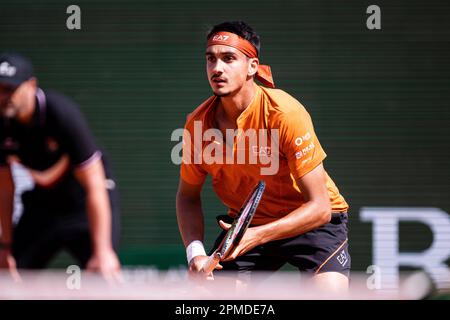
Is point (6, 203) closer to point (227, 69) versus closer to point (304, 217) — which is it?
point (227, 69)

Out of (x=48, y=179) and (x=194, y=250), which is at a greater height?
(x=48, y=179)

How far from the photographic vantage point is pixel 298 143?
184 inches

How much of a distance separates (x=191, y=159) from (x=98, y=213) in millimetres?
928

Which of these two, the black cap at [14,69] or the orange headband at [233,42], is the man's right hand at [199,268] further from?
the black cap at [14,69]

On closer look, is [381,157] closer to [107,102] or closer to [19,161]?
[107,102]

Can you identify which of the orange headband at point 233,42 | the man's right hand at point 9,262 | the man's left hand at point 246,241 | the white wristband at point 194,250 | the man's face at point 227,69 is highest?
the orange headband at point 233,42

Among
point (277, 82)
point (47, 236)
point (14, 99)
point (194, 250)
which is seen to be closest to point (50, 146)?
point (14, 99)

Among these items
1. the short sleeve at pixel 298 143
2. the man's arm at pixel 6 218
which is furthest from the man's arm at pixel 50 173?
the short sleeve at pixel 298 143

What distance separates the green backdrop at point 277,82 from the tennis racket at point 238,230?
2273mm

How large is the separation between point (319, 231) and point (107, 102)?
254cm

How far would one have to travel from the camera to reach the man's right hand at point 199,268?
15.0 ft

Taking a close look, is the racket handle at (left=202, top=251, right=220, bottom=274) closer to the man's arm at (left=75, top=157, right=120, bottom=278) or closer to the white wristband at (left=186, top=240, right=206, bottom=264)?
the white wristband at (left=186, top=240, right=206, bottom=264)

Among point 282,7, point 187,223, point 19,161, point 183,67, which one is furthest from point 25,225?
point 282,7

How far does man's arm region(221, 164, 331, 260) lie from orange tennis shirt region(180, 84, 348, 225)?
0.07 metres
